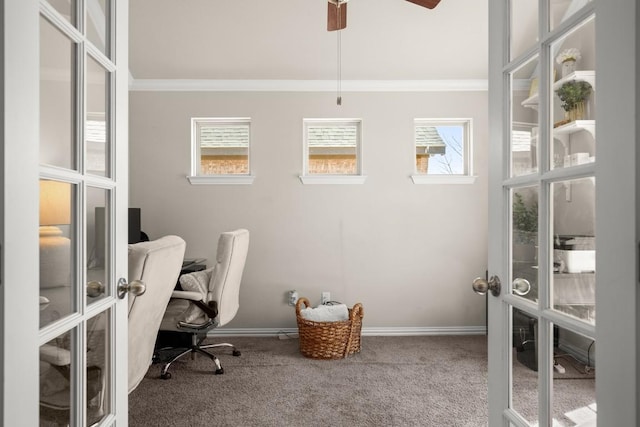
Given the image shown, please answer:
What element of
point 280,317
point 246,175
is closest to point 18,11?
point 246,175

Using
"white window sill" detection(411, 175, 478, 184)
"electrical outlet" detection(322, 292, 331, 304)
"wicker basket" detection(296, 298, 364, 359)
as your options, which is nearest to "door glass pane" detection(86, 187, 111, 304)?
"wicker basket" detection(296, 298, 364, 359)

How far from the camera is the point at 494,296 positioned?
1.20 m

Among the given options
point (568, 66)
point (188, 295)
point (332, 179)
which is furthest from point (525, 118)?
point (332, 179)

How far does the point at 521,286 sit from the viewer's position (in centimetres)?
105

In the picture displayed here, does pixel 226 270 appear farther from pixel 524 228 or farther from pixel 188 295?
pixel 524 228

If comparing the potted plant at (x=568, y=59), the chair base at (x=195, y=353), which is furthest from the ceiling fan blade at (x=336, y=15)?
the chair base at (x=195, y=353)

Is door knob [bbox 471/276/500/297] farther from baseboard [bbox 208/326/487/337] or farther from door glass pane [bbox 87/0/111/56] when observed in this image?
baseboard [bbox 208/326/487/337]

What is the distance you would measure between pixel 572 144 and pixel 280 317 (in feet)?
10.9

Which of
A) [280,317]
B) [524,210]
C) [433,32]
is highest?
[433,32]

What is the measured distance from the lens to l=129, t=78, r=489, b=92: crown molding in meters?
3.77

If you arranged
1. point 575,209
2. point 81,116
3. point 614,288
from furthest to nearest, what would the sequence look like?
point 81,116 → point 575,209 → point 614,288

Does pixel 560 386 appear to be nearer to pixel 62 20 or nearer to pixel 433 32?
pixel 62 20

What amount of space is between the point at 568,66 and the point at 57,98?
1.12 metres

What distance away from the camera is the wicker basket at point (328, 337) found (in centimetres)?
311
